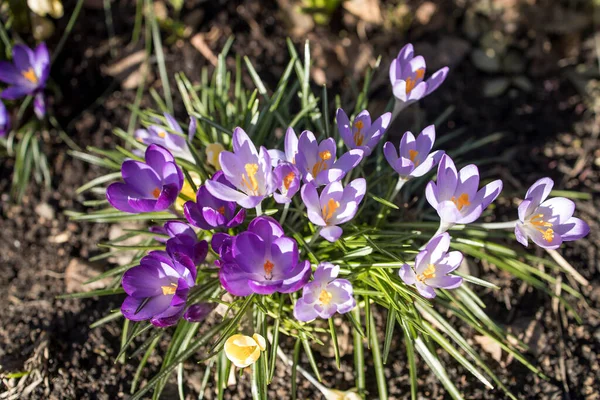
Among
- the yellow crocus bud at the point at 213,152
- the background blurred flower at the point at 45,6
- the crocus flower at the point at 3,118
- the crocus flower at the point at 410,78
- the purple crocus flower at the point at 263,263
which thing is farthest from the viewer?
the background blurred flower at the point at 45,6

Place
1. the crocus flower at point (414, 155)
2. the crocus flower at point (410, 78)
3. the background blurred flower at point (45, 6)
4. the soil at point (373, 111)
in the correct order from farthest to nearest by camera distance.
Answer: the background blurred flower at point (45, 6) → the soil at point (373, 111) → the crocus flower at point (410, 78) → the crocus flower at point (414, 155)

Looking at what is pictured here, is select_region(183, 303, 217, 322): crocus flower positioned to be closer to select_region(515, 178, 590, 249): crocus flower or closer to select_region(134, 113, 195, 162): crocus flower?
select_region(134, 113, 195, 162): crocus flower

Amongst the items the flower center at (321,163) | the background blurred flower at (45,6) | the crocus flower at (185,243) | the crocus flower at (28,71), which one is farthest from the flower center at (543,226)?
the background blurred flower at (45,6)

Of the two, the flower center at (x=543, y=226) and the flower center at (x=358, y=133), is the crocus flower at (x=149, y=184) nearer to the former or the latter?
the flower center at (x=358, y=133)

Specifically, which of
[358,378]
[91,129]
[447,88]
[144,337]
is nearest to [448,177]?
[358,378]

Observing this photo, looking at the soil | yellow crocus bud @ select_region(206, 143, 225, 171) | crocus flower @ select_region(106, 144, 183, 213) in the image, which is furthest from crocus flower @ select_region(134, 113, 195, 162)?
the soil
